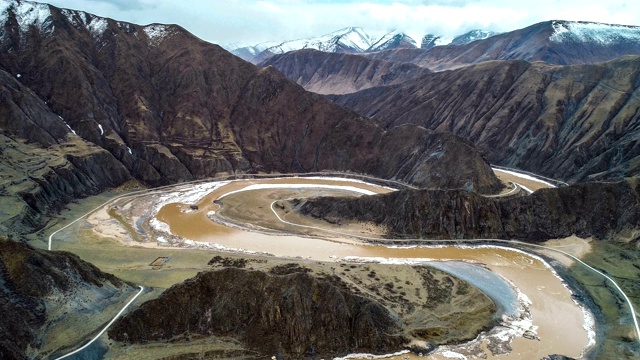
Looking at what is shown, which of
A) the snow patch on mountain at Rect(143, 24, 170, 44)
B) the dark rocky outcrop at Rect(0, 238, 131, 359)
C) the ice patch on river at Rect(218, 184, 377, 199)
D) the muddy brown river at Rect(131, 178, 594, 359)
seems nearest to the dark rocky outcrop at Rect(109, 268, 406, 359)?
the muddy brown river at Rect(131, 178, 594, 359)

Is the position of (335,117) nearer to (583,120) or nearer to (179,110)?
(179,110)

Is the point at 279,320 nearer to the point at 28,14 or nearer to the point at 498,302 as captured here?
the point at 498,302

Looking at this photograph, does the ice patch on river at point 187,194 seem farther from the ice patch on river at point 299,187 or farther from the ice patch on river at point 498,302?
the ice patch on river at point 498,302

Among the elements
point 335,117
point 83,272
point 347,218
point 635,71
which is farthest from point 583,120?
point 83,272

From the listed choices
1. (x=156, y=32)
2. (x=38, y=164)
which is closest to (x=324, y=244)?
(x=38, y=164)

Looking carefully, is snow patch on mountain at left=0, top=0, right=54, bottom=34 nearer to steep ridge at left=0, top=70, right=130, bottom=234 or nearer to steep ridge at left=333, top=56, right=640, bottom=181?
steep ridge at left=0, top=70, right=130, bottom=234
